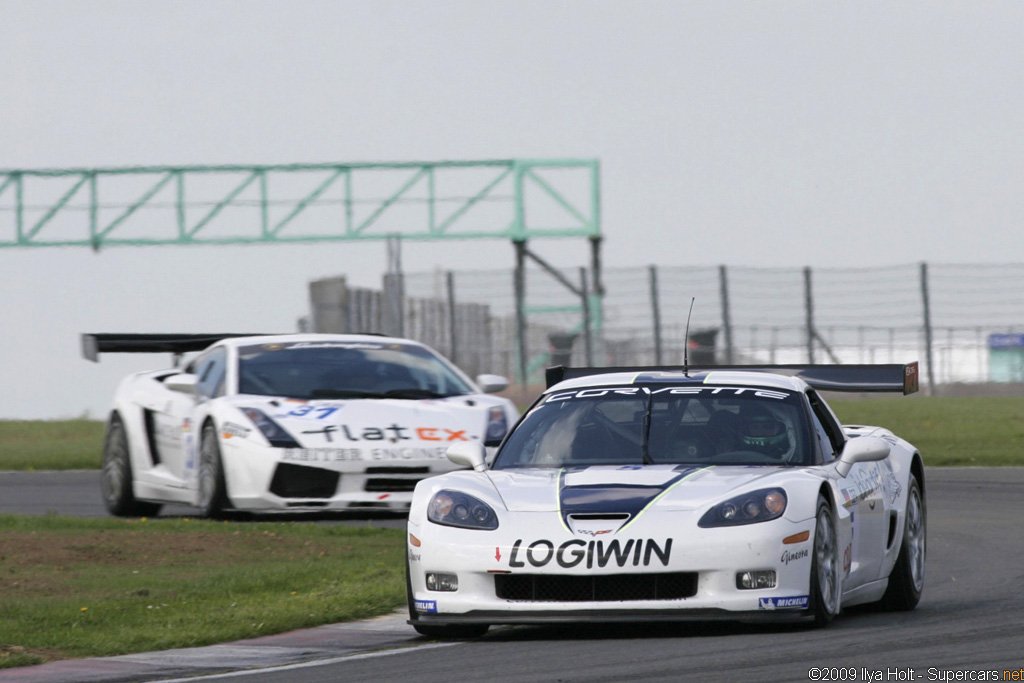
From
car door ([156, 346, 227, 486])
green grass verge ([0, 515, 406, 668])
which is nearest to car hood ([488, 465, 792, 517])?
green grass verge ([0, 515, 406, 668])

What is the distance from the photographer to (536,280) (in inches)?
1083

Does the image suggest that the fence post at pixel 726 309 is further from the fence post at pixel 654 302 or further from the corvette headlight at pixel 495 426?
the corvette headlight at pixel 495 426

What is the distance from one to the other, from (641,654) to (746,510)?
0.80 metres

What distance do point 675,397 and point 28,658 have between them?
303cm

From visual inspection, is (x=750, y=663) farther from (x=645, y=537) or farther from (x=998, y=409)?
(x=998, y=409)

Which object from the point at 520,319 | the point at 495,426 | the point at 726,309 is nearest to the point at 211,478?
the point at 495,426

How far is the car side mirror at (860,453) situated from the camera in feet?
27.1

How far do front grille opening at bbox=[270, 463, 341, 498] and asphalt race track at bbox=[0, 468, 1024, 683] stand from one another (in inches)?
170

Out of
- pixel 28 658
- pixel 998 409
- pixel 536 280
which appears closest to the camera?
pixel 28 658

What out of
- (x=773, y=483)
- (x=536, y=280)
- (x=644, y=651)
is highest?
(x=536, y=280)

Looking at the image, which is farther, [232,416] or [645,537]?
[232,416]

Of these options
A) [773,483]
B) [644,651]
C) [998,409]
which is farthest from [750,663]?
[998,409]

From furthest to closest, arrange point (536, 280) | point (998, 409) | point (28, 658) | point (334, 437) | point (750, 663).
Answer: point (536, 280)
point (998, 409)
point (334, 437)
point (28, 658)
point (750, 663)

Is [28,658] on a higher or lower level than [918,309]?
lower
